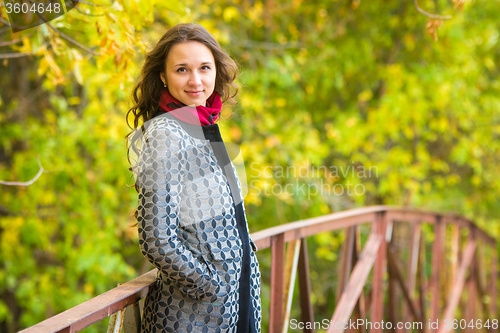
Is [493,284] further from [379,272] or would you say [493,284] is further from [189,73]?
[189,73]

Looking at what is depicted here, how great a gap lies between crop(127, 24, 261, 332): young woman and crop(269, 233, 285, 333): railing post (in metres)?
0.46

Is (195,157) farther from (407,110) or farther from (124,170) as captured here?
(407,110)

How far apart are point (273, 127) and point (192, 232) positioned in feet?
13.6

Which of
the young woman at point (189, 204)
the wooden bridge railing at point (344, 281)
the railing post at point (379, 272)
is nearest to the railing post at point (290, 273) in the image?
the wooden bridge railing at point (344, 281)

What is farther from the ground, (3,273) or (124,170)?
(124,170)

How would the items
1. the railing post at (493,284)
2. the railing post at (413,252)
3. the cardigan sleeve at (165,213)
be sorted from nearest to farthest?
the cardigan sleeve at (165,213) → the railing post at (413,252) → the railing post at (493,284)

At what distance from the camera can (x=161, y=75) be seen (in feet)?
4.67

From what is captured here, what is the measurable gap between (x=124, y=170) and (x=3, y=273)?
5.33ft

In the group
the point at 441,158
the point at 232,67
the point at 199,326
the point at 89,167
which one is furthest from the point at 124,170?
the point at 441,158

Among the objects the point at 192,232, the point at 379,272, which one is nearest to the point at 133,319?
the point at 192,232

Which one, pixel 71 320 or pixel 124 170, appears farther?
pixel 124 170

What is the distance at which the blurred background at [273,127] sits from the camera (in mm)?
4227

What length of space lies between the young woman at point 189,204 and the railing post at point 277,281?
1.50 feet

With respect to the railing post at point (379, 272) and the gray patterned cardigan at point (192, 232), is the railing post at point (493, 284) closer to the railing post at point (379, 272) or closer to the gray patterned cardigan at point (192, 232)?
the railing post at point (379, 272)
